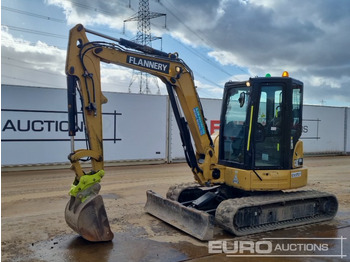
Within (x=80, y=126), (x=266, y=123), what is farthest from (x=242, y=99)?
(x=80, y=126)

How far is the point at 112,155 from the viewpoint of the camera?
1292cm

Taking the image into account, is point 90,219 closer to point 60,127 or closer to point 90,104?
point 90,104

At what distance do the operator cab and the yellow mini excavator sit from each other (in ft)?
0.05

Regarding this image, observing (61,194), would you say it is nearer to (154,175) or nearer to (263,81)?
(154,175)

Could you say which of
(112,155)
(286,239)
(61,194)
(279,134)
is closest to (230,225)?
(286,239)

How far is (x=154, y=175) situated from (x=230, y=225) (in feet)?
20.3

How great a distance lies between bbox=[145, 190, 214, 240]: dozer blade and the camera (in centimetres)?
511

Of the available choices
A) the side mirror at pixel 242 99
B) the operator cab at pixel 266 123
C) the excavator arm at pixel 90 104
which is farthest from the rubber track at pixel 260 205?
the excavator arm at pixel 90 104

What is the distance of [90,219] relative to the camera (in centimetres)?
489

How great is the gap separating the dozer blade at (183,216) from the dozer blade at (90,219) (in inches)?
47.7

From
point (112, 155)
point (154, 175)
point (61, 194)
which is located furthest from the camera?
point (112, 155)

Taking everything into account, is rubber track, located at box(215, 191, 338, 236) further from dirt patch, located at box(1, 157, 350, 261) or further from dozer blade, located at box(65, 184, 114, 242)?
dozer blade, located at box(65, 184, 114, 242)
